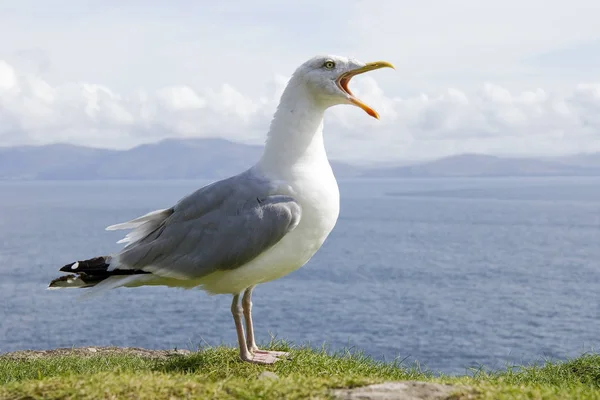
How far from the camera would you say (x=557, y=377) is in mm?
8844

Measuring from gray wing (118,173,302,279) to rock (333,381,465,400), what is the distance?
2.51 m

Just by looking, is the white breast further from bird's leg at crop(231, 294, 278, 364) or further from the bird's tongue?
the bird's tongue

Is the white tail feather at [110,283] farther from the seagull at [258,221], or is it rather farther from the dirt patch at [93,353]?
the dirt patch at [93,353]

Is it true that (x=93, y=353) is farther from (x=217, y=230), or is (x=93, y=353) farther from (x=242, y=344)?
(x=217, y=230)

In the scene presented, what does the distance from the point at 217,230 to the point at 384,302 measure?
5722cm

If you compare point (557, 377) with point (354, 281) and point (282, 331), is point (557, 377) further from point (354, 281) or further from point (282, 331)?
point (354, 281)

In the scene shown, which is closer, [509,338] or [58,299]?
[509,338]

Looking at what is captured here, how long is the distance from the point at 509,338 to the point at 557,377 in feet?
153

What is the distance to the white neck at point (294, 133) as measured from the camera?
26.8ft

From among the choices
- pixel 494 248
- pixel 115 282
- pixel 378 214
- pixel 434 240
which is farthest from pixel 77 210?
pixel 115 282

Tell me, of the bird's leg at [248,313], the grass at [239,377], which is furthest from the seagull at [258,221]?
the grass at [239,377]

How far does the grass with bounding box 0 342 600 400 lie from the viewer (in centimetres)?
550

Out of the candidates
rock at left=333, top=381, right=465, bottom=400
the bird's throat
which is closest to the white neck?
the bird's throat

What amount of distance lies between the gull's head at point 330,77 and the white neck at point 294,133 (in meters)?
0.10
